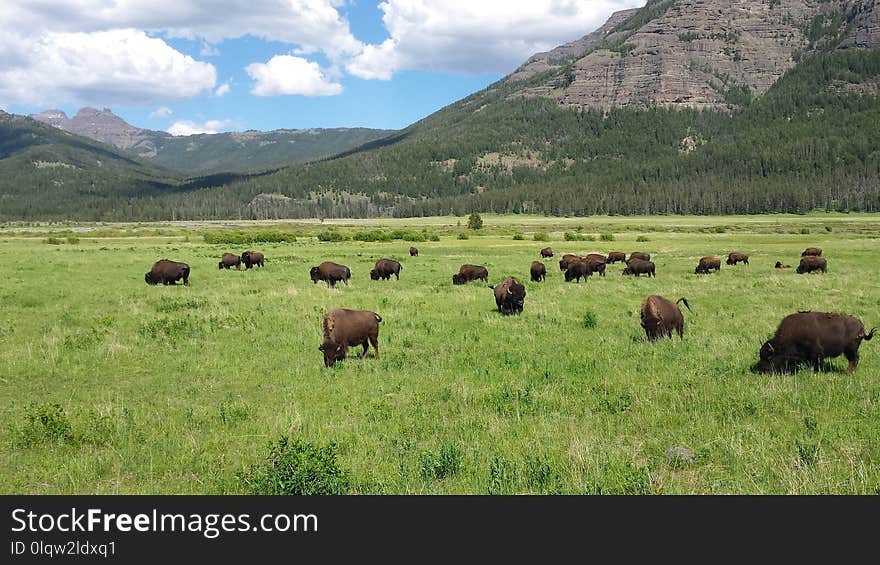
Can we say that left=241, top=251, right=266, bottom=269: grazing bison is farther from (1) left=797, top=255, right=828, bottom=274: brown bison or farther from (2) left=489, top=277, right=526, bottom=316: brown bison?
(1) left=797, top=255, right=828, bottom=274: brown bison

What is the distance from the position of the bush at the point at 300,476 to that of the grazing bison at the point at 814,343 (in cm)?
1005

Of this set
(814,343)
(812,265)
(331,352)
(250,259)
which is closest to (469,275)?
(250,259)

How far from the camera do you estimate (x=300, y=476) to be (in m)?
6.86

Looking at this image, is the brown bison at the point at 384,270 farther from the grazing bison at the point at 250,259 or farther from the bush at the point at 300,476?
the bush at the point at 300,476

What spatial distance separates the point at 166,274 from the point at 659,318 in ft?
91.3

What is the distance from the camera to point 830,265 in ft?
135

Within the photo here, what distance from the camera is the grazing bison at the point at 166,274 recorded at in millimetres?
32594

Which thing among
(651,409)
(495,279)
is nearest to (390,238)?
(495,279)

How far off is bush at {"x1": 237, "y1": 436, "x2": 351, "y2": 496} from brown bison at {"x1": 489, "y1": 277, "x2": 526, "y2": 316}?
15126 mm

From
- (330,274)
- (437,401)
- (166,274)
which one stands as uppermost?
(166,274)

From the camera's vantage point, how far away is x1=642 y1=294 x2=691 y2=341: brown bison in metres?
16.3

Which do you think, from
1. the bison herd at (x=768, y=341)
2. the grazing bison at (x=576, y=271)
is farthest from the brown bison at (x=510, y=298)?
the grazing bison at (x=576, y=271)

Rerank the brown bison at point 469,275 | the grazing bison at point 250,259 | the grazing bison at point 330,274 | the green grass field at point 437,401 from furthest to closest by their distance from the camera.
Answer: the grazing bison at point 250,259 → the brown bison at point 469,275 → the grazing bison at point 330,274 → the green grass field at point 437,401

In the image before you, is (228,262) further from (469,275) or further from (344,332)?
(344,332)
